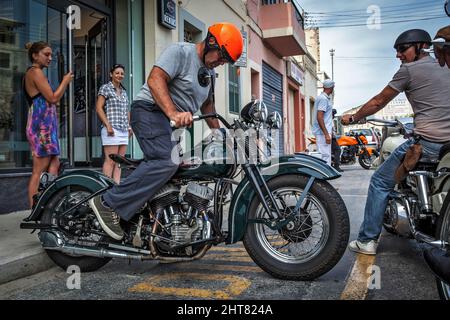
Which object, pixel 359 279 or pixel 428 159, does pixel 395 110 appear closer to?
pixel 428 159

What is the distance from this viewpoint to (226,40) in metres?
2.96

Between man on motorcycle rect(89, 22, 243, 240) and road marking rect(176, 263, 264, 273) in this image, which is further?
road marking rect(176, 263, 264, 273)

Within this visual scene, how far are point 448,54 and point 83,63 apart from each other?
21.7ft

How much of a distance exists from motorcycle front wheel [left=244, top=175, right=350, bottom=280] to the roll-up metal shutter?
473 inches

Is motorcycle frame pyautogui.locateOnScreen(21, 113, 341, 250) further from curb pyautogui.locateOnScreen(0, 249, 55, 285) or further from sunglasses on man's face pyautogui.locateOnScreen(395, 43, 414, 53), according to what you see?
curb pyautogui.locateOnScreen(0, 249, 55, 285)

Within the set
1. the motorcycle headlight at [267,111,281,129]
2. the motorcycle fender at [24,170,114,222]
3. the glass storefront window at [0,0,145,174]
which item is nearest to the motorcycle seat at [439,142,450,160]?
the motorcycle headlight at [267,111,281,129]

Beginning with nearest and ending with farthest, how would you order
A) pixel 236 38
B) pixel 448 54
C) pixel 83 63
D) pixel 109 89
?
pixel 448 54 → pixel 236 38 → pixel 109 89 → pixel 83 63

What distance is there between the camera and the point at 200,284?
301cm

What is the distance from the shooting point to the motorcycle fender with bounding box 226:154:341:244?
9.68ft

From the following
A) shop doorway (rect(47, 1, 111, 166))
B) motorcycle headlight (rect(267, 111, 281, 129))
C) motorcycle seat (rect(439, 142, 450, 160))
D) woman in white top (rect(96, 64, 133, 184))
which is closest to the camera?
motorcycle seat (rect(439, 142, 450, 160))

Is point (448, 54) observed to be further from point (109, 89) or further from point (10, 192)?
point (10, 192)

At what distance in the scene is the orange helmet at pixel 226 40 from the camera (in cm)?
297

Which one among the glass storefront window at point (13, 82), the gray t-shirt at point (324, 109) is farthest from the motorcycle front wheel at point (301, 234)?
the gray t-shirt at point (324, 109)

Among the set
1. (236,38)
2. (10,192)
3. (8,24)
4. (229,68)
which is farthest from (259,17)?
(236,38)
